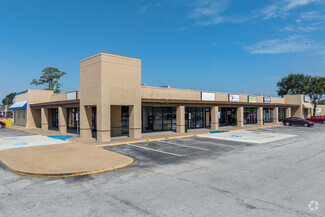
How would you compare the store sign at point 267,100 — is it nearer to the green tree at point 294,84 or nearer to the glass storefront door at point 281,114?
the glass storefront door at point 281,114

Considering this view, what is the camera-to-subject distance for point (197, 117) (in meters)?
31.2

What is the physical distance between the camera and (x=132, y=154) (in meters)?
14.0

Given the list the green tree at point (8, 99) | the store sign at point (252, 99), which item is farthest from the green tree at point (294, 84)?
the green tree at point (8, 99)

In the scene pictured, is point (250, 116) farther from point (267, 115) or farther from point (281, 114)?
point (281, 114)

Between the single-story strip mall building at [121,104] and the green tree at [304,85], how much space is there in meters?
27.9

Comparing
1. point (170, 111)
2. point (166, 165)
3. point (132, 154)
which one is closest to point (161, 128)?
point (170, 111)

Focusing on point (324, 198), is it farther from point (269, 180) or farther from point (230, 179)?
point (230, 179)

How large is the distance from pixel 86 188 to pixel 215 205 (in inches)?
176

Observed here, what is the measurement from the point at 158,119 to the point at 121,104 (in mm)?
7988

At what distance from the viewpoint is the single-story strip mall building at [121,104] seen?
18.9m

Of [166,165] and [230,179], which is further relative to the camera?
[166,165]

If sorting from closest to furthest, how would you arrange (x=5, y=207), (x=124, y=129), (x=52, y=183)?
(x=5, y=207) < (x=52, y=183) < (x=124, y=129)

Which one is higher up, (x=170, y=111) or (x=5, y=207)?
(x=170, y=111)

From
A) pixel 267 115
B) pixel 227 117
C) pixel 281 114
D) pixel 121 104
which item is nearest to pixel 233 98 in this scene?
pixel 227 117
